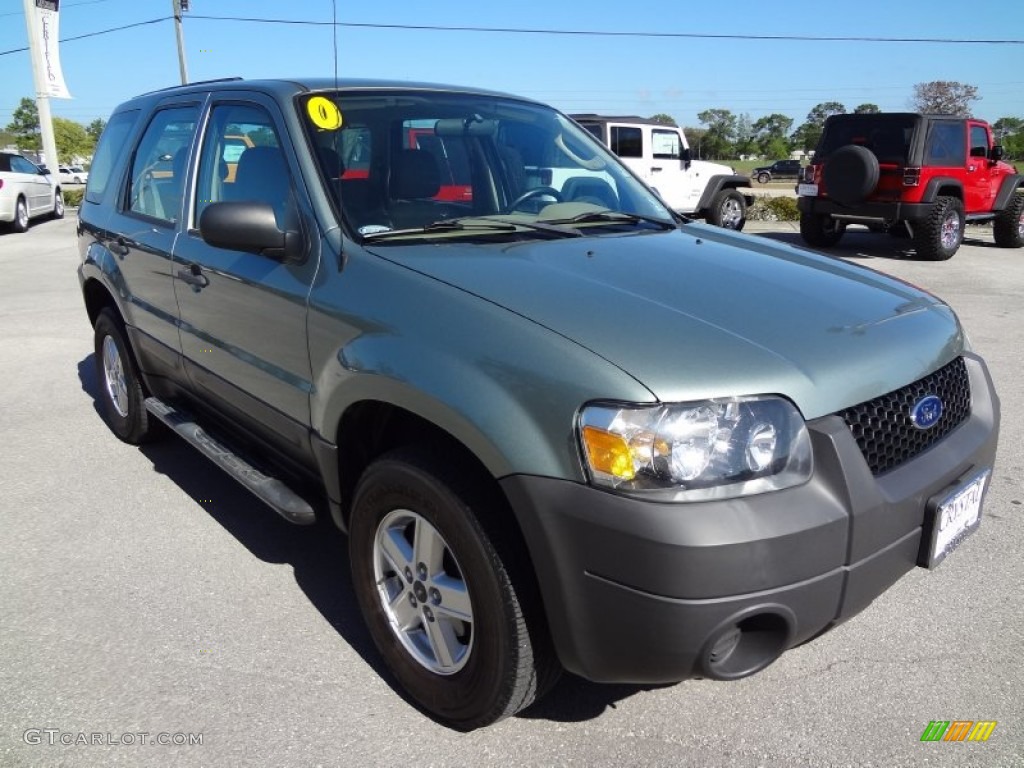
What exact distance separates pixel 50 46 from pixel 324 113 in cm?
2342

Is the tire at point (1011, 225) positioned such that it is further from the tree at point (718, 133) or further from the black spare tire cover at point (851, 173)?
the tree at point (718, 133)

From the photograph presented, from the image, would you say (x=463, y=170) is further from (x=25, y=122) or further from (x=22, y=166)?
(x=25, y=122)

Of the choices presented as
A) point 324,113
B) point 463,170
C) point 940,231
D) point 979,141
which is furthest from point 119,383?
point 979,141

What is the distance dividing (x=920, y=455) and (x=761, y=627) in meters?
0.68

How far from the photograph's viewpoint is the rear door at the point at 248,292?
8.82 ft

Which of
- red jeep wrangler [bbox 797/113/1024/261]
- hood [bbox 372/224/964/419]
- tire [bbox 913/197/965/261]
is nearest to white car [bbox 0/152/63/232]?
red jeep wrangler [bbox 797/113/1024/261]

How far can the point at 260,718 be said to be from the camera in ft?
7.82

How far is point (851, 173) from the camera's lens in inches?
456

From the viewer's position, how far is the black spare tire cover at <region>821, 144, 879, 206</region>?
11.4m

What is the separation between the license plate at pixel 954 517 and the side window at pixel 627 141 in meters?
12.5

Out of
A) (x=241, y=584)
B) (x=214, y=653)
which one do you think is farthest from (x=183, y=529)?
(x=214, y=653)

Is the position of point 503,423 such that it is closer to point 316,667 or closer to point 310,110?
point 316,667

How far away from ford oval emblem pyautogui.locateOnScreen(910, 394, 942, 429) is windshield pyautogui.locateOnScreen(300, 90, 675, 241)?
123cm

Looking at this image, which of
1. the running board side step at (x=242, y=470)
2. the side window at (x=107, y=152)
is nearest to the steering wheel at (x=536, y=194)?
the running board side step at (x=242, y=470)
